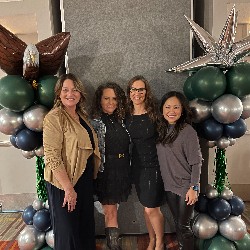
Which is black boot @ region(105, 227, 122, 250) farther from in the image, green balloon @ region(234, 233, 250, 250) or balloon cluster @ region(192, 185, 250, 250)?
green balloon @ region(234, 233, 250, 250)

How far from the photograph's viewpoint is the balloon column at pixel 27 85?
1964 mm

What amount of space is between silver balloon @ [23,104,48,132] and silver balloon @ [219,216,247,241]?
4.94 ft

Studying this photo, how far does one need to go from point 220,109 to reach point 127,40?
3.10ft

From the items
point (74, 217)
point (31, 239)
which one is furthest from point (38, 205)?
point (74, 217)

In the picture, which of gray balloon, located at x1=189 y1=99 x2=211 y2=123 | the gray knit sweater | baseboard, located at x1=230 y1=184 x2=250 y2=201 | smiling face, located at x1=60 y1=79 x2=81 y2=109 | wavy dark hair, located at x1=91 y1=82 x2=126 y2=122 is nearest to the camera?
smiling face, located at x1=60 y1=79 x2=81 y2=109

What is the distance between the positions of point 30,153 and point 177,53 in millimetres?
1394

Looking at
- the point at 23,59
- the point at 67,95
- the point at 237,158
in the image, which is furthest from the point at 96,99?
the point at 237,158

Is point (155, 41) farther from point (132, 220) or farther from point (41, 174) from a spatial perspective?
point (132, 220)

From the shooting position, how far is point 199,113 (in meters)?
2.12

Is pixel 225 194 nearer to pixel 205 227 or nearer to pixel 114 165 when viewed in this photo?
pixel 205 227

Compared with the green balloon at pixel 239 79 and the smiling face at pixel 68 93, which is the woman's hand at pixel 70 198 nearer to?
the smiling face at pixel 68 93

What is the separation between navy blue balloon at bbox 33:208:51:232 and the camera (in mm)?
2213

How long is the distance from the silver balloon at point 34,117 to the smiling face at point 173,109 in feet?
2.74

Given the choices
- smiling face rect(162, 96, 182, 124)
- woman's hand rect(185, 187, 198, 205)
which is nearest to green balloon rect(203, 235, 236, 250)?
woman's hand rect(185, 187, 198, 205)
